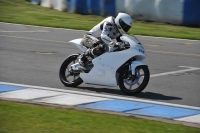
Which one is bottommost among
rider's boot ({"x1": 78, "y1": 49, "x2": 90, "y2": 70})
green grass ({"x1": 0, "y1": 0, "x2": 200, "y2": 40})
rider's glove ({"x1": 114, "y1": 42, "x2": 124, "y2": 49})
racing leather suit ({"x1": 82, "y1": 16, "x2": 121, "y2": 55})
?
rider's boot ({"x1": 78, "y1": 49, "x2": 90, "y2": 70})

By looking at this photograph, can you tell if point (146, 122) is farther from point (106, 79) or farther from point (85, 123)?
point (106, 79)

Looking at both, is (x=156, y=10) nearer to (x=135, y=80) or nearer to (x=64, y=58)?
(x=64, y=58)

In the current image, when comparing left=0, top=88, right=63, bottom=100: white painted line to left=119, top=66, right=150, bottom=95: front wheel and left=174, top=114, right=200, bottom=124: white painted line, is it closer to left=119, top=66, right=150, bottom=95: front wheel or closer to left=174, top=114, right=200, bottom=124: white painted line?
left=119, top=66, right=150, bottom=95: front wheel

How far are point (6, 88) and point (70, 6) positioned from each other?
16775mm

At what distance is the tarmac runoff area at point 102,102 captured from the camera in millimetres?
9627

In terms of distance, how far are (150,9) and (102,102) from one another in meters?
15.0

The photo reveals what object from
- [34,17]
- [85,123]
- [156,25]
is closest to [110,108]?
[85,123]

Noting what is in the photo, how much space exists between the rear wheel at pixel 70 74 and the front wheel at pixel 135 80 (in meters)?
0.95

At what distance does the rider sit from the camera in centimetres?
1114

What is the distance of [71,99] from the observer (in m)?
10.6

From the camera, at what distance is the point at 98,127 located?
8.20m

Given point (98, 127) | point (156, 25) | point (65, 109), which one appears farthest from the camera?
point (156, 25)

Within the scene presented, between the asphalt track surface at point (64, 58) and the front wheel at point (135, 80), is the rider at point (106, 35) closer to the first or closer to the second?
the front wheel at point (135, 80)

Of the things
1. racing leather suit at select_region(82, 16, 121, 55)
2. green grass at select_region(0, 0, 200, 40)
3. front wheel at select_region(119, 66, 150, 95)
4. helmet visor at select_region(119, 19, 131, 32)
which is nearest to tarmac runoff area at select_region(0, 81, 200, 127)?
front wheel at select_region(119, 66, 150, 95)
